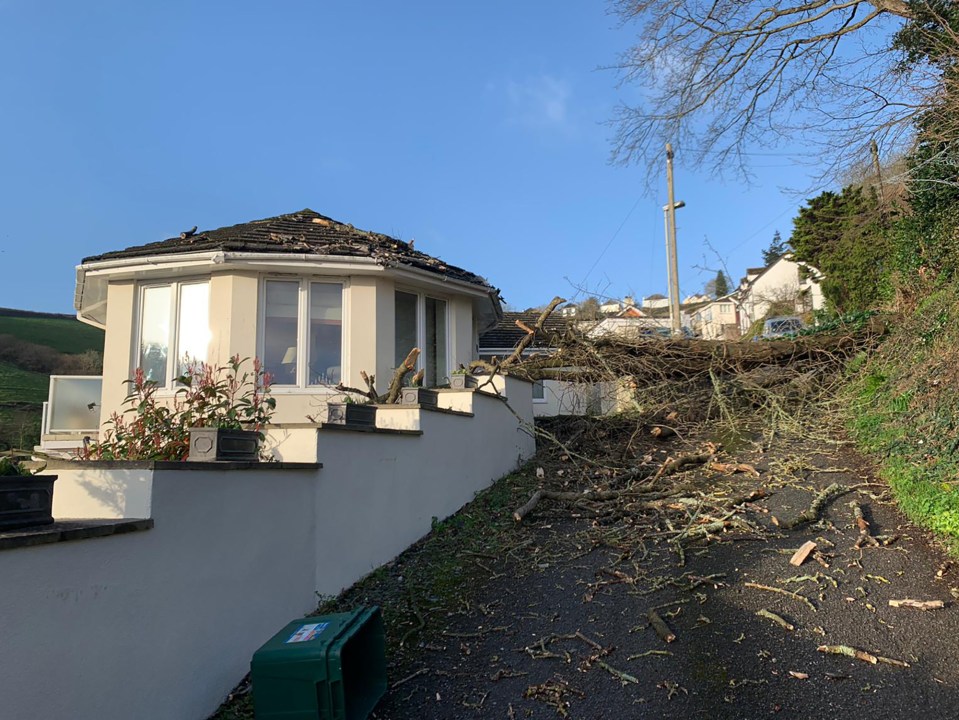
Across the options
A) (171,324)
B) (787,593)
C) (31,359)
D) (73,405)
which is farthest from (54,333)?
(787,593)

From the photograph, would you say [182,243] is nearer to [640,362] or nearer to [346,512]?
[346,512]

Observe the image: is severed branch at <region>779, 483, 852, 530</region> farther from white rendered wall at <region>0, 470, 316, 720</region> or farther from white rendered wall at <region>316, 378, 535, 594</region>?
white rendered wall at <region>0, 470, 316, 720</region>

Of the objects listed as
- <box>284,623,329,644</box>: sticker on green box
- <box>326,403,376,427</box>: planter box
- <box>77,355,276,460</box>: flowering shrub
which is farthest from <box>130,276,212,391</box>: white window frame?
<box>284,623,329,644</box>: sticker on green box

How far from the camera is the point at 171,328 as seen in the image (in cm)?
902

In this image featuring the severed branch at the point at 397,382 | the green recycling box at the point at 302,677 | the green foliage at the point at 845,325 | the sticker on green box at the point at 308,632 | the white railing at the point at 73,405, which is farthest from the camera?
the green foliage at the point at 845,325

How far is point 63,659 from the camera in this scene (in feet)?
9.39

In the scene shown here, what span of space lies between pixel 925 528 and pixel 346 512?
5.60m

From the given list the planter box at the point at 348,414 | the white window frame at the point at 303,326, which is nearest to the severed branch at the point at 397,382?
the white window frame at the point at 303,326

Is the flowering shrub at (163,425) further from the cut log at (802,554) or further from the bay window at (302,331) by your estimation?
the cut log at (802,554)

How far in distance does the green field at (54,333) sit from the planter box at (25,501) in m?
31.6

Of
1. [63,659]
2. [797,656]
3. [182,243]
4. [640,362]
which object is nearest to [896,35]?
[640,362]

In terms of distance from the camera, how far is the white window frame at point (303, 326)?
8.64m

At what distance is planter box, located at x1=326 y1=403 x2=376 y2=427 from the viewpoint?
18.7 feet

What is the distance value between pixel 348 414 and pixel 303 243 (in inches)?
169
